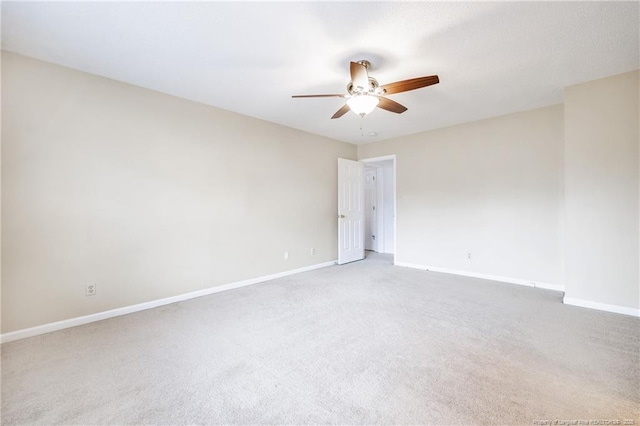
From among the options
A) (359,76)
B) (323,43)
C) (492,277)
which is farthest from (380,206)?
(323,43)

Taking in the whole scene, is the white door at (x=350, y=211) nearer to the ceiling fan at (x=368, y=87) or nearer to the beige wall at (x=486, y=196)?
the beige wall at (x=486, y=196)

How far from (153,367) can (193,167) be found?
7.52 ft

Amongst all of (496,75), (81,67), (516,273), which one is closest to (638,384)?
(516,273)

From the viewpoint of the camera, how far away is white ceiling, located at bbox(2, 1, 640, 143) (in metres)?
1.92

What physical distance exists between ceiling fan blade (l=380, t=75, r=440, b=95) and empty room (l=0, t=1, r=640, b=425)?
0.9 inches

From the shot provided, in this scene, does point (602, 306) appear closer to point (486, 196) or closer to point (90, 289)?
point (486, 196)

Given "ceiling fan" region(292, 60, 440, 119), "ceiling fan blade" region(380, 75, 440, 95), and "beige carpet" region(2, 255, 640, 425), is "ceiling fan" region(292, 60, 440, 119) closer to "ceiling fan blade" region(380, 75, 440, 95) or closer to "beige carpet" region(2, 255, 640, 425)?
"ceiling fan blade" region(380, 75, 440, 95)

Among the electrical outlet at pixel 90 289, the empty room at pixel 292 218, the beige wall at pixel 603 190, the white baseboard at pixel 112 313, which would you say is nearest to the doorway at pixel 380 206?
the empty room at pixel 292 218

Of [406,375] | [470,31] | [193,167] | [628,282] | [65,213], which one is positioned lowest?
[406,375]

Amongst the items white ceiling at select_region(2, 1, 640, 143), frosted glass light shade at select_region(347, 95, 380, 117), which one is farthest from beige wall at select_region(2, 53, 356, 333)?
frosted glass light shade at select_region(347, 95, 380, 117)

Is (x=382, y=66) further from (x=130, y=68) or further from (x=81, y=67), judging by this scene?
(x=81, y=67)

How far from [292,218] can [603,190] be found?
3.90 meters

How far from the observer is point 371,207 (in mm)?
7199

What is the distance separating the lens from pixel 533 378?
5.96 feet
